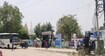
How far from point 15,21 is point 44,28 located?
93.2 ft

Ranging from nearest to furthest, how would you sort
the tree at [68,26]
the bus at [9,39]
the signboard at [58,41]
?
the bus at [9,39] < the signboard at [58,41] < the tree at [68,26]

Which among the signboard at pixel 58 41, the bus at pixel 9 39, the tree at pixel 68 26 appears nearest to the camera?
the bus at pixel 9 39

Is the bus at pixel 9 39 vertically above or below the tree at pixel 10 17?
below

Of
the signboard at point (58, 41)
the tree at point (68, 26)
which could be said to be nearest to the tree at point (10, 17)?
the tree at point (68, 26)

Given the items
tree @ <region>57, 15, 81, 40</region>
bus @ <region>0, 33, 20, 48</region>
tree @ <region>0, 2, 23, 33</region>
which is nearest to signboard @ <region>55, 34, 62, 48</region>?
bus @ <region>0, 33, 20, 48</region>

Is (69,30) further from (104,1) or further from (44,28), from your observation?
(104,1)

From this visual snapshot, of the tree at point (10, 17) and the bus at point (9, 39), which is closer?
the bus at point (9, 39)

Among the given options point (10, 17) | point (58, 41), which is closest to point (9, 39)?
point (58, 41)

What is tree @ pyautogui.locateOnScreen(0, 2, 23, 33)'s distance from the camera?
250ft

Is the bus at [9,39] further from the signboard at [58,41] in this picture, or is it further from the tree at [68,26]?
the tree at [68,26]

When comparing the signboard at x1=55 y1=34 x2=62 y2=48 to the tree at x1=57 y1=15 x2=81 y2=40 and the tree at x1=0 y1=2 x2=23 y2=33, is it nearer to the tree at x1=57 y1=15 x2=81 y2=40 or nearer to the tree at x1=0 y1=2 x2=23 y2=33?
the tree at x1=57 y1=15 x2=81 y2=40

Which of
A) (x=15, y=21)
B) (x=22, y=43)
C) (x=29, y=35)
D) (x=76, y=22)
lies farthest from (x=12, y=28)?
(x=22, y=43)

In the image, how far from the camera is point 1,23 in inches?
3135

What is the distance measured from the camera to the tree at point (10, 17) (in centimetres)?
7631
